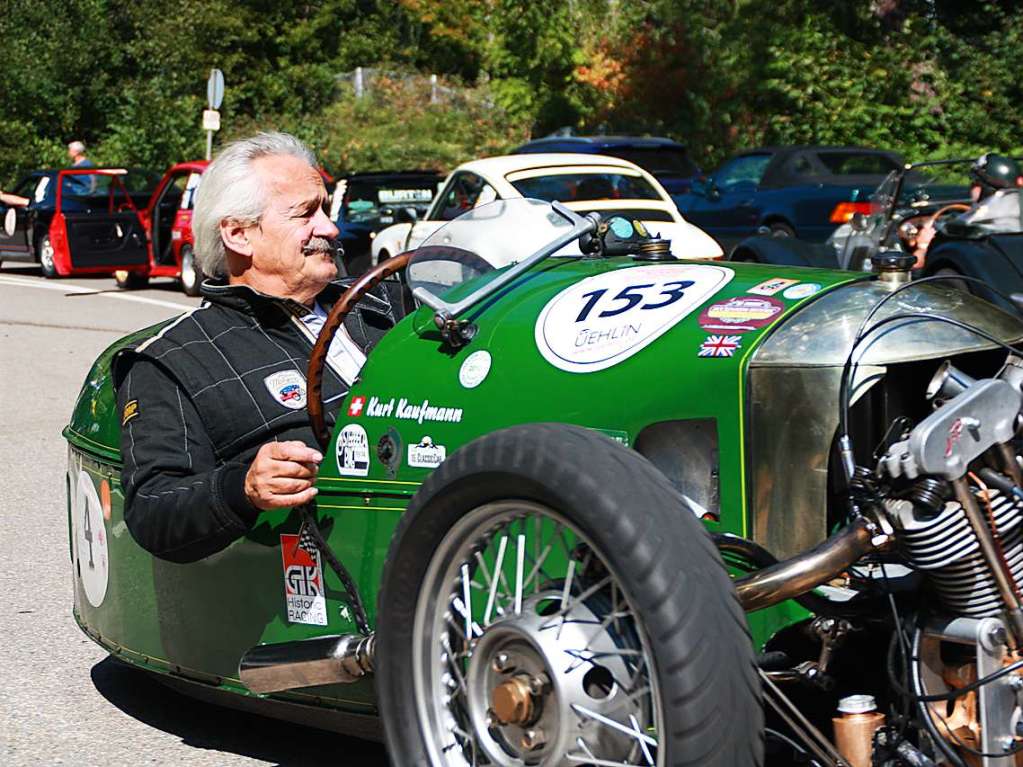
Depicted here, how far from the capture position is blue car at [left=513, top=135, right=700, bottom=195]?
20.6 meters

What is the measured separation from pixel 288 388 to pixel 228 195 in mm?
573

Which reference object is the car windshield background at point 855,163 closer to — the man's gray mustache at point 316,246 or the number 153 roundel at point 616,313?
the man's gray mustache at point 316,246

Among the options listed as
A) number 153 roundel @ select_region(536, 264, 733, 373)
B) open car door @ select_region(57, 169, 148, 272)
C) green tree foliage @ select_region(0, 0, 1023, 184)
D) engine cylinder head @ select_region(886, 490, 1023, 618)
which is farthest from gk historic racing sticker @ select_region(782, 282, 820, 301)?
green tree foliage @ select_region(0, 0, 1023, 184)

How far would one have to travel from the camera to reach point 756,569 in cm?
294

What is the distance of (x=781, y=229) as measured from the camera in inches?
720

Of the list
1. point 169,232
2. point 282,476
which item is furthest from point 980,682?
point 169,232

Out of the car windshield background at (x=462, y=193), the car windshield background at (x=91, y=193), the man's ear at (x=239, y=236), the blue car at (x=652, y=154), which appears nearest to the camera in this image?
the man's ear at (x=239, y=236)

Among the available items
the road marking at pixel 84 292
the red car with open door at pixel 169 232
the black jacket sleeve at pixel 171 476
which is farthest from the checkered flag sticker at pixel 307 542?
the red car with open door at pixel 169 232

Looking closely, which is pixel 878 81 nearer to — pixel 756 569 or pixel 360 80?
pixel 360 80

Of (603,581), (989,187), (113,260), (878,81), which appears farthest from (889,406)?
(878,81)

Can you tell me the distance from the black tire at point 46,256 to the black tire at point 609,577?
64.1 feet

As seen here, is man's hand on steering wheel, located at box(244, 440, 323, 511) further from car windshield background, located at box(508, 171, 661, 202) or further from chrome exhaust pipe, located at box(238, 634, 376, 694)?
car windshield background, located at box(508, 171, 661, 202)

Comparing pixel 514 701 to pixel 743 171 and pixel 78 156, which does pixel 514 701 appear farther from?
pixel 78 156

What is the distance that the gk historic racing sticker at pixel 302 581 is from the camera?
361cm
